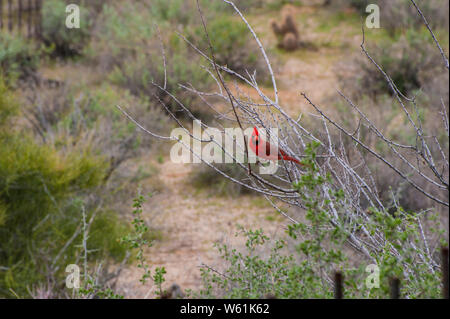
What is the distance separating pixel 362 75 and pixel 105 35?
507 cm

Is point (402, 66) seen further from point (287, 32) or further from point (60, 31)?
point (60, 31)

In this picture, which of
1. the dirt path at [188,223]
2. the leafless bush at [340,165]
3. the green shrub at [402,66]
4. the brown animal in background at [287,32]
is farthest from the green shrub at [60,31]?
the leafless bush at [340,165]

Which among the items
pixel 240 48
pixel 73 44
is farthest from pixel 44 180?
pixel 73 44

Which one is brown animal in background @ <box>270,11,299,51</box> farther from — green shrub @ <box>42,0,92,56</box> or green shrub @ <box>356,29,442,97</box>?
green shrub @ <box>42,0,92,56</box>

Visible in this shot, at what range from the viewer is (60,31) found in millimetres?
11977

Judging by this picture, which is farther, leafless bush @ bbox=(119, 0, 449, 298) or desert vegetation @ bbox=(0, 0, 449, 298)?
desert vegetation @ bbox=(0, 0, 449, 298)

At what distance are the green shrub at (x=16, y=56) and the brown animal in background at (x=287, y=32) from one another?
18.2ft

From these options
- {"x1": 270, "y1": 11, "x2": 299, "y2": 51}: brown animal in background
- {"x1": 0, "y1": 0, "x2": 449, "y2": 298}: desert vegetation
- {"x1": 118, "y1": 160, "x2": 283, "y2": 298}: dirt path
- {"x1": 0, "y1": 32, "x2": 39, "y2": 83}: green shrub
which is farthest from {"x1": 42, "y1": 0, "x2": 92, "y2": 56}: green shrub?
{"x1": 118, "y1": 160, "x2": 283, "y2": 298}: dirt path

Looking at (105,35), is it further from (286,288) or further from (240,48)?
(286,288)

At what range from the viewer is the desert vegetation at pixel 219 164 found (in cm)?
181

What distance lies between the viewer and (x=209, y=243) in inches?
234

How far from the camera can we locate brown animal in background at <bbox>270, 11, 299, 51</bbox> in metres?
13.0

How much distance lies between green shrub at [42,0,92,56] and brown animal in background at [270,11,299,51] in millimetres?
4302

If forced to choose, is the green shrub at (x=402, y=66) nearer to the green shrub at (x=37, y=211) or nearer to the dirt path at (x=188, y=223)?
the dirt path at (x=188, y=223)
